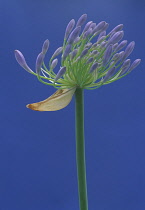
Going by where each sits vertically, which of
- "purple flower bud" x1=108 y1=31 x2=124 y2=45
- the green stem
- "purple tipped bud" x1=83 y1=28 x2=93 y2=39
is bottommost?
the green stem

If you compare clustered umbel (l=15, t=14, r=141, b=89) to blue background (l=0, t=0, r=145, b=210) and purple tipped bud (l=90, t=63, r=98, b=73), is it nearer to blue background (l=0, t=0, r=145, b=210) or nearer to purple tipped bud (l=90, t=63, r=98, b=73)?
purple tipped bud (l=90, t=63, r=98, b=73)

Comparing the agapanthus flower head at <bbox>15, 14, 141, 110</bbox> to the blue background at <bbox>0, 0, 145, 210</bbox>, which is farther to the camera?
the blue background at <bbox>0, 0, 145, 210</bbox>

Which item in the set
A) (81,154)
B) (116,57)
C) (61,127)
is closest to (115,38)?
(116,57)

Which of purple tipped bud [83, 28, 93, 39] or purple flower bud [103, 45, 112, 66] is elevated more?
purple tipped bud [83, 28, 93, 39]

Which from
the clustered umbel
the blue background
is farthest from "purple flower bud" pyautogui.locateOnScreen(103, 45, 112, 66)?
the blue background

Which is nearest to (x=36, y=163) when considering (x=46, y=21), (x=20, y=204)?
(x=20, y=204)

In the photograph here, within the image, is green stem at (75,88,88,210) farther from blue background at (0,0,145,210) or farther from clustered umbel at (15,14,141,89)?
blue background at (0,0,145,210)

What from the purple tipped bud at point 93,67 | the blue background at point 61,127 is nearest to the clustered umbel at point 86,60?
the purple tipped bud at point 93,67

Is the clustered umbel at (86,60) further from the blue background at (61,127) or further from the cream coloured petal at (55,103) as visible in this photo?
the blue background at (61,127)
